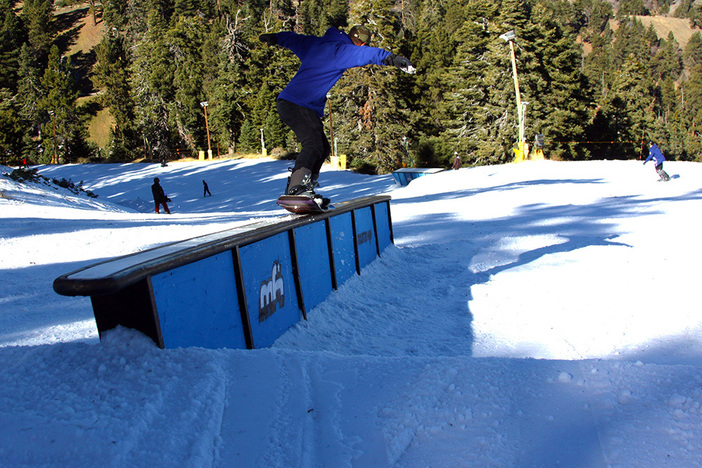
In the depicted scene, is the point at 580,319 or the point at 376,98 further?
the point at 376,98

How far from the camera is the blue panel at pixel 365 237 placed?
21.1 ft

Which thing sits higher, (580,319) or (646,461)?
(646,461)

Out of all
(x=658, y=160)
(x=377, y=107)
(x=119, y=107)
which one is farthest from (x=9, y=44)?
(x=658, y=160)

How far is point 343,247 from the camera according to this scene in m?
5.79

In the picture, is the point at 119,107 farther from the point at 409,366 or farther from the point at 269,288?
the point at 409,366

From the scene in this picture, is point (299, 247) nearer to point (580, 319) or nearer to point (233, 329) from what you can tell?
point (233, 329)

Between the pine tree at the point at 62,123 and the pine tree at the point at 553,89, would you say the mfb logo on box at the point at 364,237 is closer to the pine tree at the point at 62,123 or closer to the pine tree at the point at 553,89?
the pine tree at the point at 553,89

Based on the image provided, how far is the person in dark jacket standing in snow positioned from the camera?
4852 millimetres

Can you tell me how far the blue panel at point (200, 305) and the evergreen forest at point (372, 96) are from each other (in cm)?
3538

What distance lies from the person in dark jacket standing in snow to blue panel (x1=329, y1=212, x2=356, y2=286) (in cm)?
47

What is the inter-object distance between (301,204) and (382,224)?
2648 mm

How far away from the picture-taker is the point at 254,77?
60.1 m

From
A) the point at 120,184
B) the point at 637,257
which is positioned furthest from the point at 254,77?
the point at 637,257

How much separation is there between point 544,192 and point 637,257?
35.2 ft
